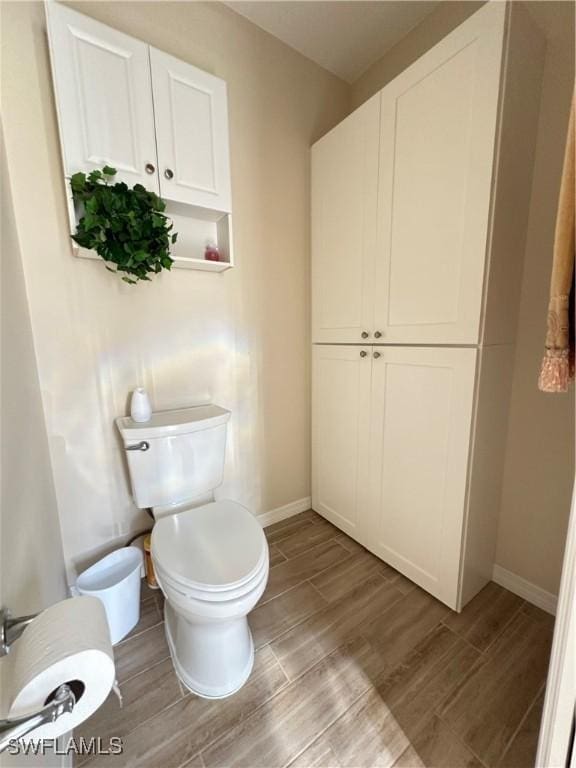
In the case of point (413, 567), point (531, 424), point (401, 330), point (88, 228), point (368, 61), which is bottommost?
point (413, 567)

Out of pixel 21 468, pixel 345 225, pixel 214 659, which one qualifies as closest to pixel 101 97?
pixel 345 225

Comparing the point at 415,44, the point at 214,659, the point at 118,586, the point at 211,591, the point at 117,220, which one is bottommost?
the point at 214,659

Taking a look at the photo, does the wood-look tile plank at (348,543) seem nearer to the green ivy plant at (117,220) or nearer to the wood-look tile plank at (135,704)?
the wood-look tile plank at (135,704)

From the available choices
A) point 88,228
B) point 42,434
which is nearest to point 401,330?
point 88,228

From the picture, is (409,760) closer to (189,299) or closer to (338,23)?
(189,299)

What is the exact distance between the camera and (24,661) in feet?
1.62

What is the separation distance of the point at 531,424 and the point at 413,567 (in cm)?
78

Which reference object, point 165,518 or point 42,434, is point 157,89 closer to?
point 42,434

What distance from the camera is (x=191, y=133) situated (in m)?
1.28

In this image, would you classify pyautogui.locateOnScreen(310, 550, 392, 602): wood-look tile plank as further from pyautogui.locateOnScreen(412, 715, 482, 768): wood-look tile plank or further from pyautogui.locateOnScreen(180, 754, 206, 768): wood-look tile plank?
pyautogui.locateOnScreen(180, 754, 206, 768): wood-look tile plank

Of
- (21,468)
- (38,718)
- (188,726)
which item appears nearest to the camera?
(38,718)

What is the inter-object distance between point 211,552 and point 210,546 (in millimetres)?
29

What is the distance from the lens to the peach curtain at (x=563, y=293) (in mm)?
599

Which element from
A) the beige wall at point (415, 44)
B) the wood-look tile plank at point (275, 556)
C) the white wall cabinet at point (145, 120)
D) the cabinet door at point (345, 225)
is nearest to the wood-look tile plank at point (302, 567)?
the wood-look tile plank at point (275, 556)
